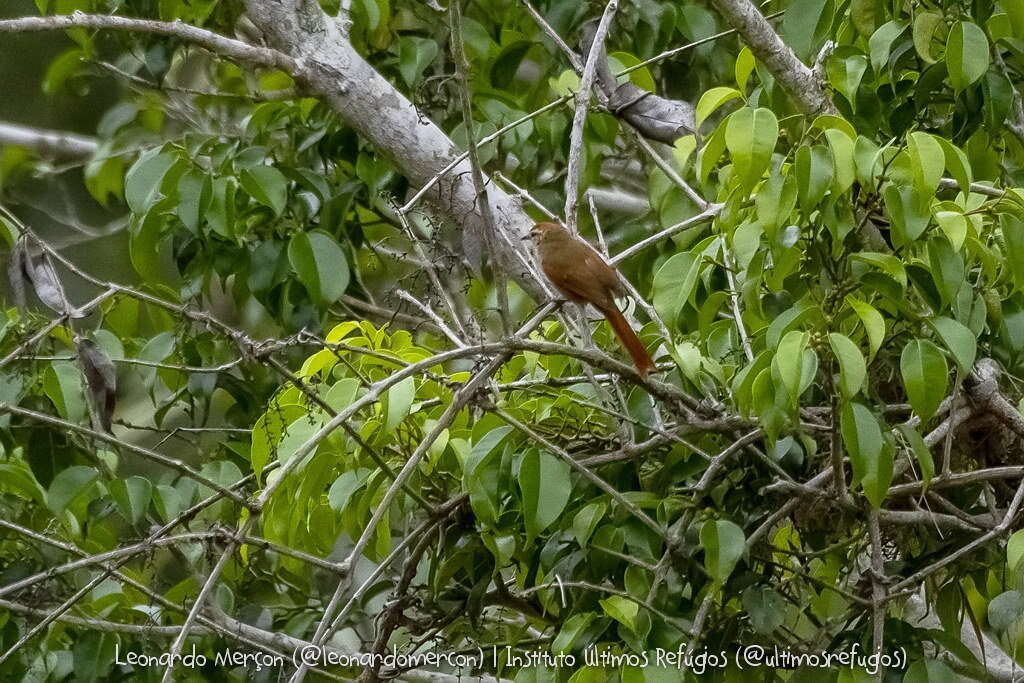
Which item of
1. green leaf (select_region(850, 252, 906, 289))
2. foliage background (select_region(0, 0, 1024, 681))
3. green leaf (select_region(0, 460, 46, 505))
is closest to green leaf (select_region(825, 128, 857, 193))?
foliage background (select_region(0, 0, 1024, 681))

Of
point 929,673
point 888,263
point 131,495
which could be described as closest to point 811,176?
point 888,263

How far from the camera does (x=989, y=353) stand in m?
2.59

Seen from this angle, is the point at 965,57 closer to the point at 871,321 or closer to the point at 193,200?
the point at 871,321

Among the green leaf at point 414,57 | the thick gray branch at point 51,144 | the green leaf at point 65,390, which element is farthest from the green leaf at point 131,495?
the thick gray branch at point 51,144

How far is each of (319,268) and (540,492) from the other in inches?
46.0

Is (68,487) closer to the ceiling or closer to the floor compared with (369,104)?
closer to the floor

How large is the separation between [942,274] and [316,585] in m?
2.56

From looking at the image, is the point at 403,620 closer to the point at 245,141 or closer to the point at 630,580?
the point at 630,580

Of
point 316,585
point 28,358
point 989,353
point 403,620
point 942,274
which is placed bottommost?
point 316,585

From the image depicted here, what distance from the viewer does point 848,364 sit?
1972 mm

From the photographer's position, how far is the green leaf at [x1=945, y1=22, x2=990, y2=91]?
7.77 feet

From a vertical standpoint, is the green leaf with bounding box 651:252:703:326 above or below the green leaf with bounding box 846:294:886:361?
above

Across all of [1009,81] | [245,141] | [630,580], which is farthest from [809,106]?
[245,141]

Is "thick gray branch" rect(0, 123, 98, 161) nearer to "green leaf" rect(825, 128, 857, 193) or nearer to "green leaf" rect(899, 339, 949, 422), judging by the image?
"green leaf" rect(825, 128, 857, 193)
